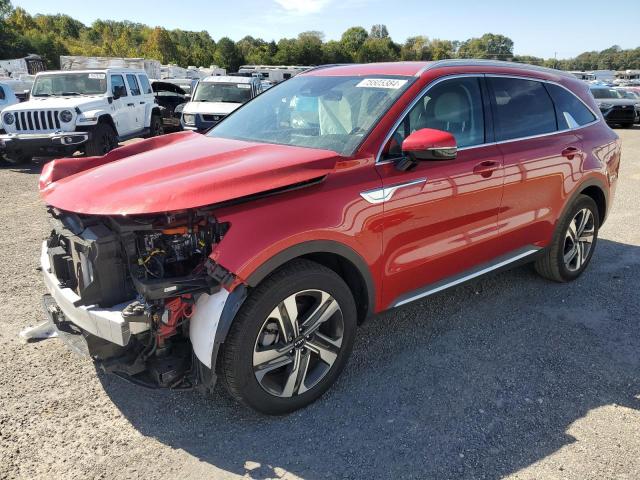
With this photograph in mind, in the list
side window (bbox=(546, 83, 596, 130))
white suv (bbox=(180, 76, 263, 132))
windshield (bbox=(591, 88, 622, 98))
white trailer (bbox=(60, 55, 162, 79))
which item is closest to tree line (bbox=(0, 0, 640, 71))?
white trailer (bbox=(60, 55, 162, 79))

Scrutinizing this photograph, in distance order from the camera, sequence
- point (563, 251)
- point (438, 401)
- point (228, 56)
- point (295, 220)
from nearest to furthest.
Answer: point (295, 220) < point (438, 401) < point (563, 251) < point (228, 56)

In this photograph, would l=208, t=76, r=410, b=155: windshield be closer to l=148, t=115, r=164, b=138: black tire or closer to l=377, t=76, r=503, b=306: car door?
l=377, t=76, r=503, b=306: car door

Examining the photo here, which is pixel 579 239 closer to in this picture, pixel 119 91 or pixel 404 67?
pixel 404 67

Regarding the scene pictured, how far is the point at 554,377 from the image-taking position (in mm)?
3277

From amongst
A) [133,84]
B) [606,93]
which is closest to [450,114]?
[133,84]

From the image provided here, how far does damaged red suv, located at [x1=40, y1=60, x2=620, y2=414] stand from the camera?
8.08ft

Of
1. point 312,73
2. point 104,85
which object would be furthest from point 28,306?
point 104,85

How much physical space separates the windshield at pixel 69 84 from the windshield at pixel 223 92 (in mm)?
2426

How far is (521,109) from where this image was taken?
3.95 meters

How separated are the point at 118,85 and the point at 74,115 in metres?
2.08

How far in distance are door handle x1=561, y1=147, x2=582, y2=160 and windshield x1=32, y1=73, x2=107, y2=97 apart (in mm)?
10454

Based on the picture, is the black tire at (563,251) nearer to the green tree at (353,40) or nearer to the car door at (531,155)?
the car door at (531,155)

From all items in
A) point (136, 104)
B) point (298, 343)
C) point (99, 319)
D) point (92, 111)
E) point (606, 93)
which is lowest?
point (298, 343)

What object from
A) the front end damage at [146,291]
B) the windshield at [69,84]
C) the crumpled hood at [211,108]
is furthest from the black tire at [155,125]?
the front end damage at [146,291]
